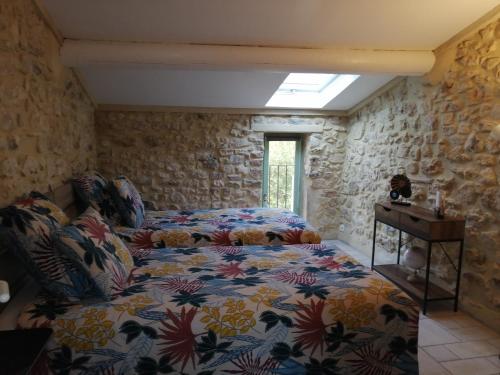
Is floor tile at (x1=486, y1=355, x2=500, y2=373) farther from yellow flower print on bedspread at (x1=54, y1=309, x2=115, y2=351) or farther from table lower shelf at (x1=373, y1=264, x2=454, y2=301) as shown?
yellow flower print on bedspread at (x1=54, y1=309, x2=115, y2=351)

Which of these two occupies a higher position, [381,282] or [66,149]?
[66,149]

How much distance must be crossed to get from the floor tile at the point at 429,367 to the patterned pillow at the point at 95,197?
2592mm

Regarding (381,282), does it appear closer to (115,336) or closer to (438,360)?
(438,360)

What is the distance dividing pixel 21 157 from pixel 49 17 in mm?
1198

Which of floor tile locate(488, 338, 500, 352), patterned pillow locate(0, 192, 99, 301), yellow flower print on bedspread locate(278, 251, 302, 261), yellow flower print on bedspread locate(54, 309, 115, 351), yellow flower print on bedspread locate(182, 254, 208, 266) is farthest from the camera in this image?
floor tile locate(488, 338, 500, 352)

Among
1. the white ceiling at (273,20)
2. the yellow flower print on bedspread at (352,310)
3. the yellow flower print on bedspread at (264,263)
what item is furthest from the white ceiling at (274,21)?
the yellow flower print on bedspread at (352,310)

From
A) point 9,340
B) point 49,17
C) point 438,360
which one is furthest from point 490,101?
point 49,17

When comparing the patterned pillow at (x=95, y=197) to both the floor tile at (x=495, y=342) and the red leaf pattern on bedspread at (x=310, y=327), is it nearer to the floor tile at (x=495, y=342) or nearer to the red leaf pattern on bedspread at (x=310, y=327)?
the red leaf pattern on bedspread at (x=310, y=327)

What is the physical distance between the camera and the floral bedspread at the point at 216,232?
108 inches

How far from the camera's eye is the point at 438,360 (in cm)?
217

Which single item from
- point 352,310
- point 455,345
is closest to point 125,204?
point 352,310

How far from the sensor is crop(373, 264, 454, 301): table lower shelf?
9.43 ft

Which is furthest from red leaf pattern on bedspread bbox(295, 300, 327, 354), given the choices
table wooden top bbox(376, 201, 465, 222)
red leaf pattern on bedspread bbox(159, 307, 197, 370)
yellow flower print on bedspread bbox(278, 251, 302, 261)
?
Answer: table wooden top bbox(376, 201, 465, 222)

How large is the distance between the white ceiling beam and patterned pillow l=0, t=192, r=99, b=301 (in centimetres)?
181
